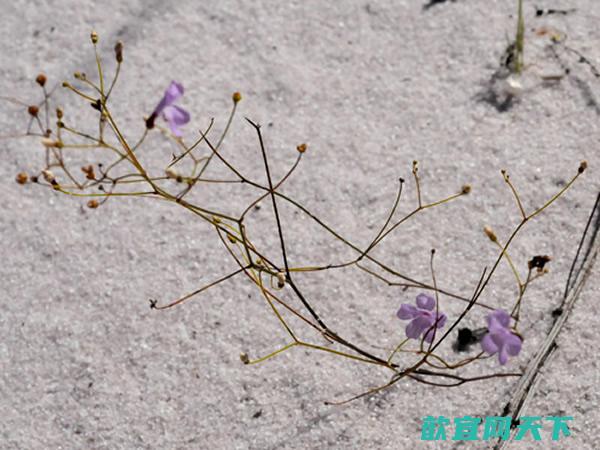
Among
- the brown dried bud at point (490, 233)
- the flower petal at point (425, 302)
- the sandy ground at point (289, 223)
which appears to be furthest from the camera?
the sandy ground at point (289, 223)

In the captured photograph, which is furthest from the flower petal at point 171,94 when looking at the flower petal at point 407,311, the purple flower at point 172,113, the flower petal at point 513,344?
the flower petal at point 513,344

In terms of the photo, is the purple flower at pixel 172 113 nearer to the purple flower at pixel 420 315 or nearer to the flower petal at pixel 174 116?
the flower petal at pixel 174 116

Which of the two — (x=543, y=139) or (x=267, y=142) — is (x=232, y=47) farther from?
(x=543, y=139)

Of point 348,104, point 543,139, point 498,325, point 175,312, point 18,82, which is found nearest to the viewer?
point 498,325

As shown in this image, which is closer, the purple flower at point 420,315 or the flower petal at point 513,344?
the flower petal at point 513,344

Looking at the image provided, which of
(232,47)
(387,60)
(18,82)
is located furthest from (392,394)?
(18,82)

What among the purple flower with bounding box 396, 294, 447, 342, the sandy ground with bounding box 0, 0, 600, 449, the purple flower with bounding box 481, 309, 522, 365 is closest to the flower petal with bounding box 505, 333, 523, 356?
the purple flower with bounding box 481, 309, 522, 365
